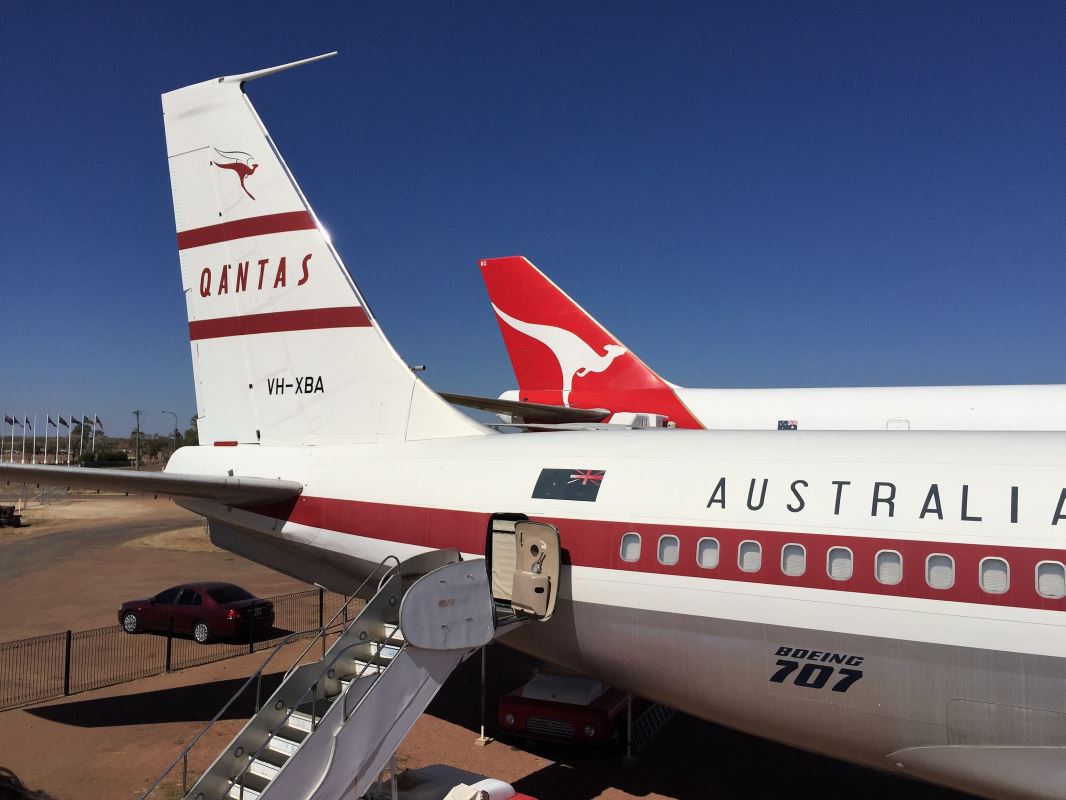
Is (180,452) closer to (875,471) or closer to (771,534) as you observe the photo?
(771,534)

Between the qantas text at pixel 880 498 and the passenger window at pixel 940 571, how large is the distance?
50cm

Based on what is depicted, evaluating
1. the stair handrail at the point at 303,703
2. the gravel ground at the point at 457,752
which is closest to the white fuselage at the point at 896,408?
the gravel ground at the point at 457,752

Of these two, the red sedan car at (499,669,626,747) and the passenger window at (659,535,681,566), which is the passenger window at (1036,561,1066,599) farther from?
the red sedan car at (499,669,626,747)

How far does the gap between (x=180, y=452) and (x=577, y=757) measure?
9971 mm

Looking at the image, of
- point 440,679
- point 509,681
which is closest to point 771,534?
point 440,679

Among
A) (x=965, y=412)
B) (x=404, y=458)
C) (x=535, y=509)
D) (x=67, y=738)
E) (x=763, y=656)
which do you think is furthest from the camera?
(x=965, y=412)

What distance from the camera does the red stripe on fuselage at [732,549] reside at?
8.18 metres

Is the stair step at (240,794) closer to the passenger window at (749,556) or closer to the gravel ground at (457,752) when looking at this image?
the gravel ground at (457,752)

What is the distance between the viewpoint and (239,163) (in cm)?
1489

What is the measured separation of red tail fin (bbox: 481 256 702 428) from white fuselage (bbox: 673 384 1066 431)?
2.30m

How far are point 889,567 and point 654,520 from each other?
2.93m

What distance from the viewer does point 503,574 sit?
11297 millimetres

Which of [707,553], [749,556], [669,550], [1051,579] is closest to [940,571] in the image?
[1051,579]

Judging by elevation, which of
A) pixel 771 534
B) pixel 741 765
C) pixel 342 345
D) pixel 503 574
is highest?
pixel 342 345
